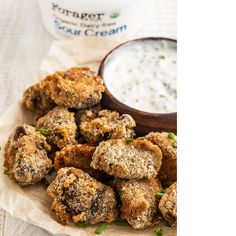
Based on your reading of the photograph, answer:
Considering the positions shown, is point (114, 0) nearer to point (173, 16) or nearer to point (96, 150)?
point (173, 16)

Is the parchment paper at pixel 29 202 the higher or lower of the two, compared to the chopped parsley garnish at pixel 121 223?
higher

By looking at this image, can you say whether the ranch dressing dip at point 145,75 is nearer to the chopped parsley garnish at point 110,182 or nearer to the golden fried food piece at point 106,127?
the golden fried food piece at point 106,127

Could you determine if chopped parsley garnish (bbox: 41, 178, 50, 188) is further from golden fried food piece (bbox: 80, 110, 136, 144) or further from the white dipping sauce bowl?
the white dipping sauce bowl

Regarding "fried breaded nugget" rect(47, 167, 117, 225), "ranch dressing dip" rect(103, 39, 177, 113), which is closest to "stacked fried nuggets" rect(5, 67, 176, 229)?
"fried breaded nugget" rect(47, 167, 117, 225)

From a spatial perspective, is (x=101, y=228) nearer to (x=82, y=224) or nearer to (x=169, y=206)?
(x=82, y=224)

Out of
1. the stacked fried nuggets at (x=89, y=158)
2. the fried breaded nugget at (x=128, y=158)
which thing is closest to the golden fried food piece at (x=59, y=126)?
the stacked fried nuggets at (x=89, y=158)

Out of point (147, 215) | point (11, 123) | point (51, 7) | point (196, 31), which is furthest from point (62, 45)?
point (196, 31)
